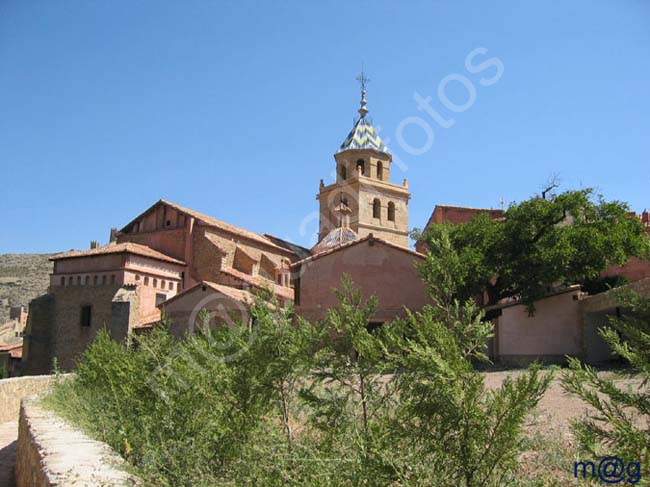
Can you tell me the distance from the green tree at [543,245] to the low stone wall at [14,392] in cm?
1314

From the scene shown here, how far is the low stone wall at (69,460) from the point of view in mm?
4125

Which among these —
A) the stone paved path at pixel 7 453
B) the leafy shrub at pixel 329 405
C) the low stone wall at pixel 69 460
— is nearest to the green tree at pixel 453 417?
the leafy shrub at pixel 329 405

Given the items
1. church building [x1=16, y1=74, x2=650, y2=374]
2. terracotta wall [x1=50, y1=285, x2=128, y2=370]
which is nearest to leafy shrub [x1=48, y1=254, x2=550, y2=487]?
church building [x1=16, y1=74, x2=650, y2=374]

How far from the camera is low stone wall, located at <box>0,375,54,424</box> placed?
1422cm

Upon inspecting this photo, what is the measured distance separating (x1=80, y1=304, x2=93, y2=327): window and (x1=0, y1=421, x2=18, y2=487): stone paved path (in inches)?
507

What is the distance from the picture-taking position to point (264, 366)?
19.4 ft

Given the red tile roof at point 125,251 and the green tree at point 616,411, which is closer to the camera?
the green tree at point 616,411

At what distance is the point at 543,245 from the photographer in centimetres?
2020

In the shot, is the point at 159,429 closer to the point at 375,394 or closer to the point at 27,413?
the point at 375,394

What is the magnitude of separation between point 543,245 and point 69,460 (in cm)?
1833

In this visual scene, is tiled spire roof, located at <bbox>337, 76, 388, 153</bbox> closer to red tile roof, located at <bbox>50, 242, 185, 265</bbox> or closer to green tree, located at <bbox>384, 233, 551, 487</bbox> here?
red tile roof, located at <bbox>50, 242, 185, 265</bbox>

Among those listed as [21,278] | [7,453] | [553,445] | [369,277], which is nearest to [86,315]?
[369,277]

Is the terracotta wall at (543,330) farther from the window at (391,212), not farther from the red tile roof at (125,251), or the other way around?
the window at (391,212)

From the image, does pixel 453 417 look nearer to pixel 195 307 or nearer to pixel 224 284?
pixel 195 307
